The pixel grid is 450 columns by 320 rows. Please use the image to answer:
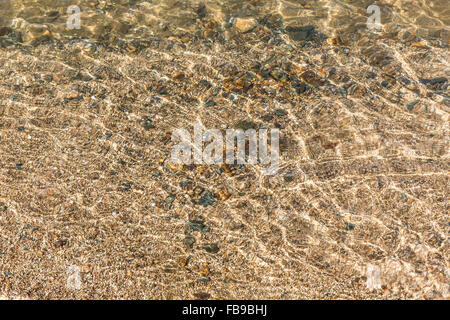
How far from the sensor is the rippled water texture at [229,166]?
3.72m

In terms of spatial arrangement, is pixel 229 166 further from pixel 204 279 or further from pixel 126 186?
pixel 204 279

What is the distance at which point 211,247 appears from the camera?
154 inches

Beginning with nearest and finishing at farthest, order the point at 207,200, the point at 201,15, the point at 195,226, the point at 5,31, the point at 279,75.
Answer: the point at 195,226 → the point at 207,200 → the point at 279,75 → the point at 5,31 → the point at 201,15

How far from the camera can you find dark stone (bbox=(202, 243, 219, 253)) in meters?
3.88

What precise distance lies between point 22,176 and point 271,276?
3.31 metres

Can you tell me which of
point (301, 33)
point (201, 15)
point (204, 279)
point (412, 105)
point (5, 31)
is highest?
point (201, 15)

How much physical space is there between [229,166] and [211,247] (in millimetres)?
1099

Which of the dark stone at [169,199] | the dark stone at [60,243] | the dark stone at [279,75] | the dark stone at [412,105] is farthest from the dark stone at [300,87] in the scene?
the dark stone at [60,243]

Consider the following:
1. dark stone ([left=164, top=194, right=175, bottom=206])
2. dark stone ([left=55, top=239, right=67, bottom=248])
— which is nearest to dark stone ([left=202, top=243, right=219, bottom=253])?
dark stone ([left=164, top=194, right=175, bottom=206])

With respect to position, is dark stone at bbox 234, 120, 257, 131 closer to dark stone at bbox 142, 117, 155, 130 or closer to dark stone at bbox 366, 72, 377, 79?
dark stone at bbox 142, 117, 155, 130

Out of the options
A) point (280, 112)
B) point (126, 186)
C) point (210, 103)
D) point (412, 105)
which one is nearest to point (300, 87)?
point (280, 112)

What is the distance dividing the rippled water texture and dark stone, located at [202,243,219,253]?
0.02m
